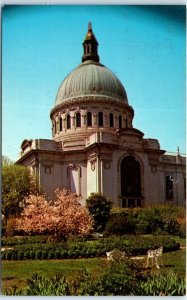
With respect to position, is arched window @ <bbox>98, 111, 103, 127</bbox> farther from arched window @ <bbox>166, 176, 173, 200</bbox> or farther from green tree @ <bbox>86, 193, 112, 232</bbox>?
green tree @ <bbox>86, 193, 112, 232</bbox>

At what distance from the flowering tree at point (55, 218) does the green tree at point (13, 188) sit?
302 mm

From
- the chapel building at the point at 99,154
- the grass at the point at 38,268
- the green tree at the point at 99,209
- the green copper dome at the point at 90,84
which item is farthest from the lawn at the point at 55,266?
the green copper dome at the point at 90,84

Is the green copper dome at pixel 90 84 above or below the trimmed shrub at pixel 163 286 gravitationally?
above

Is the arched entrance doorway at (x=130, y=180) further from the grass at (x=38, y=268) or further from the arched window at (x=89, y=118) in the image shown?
the grass at (x=38, y=268)

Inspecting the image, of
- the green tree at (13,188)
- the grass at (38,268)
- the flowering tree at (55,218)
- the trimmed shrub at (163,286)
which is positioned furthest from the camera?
the flowering tree at (55,218)

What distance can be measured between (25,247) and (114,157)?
903 centimetres

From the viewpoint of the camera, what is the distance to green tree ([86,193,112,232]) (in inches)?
516

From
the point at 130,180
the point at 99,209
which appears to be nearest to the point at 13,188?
the point at 99,209

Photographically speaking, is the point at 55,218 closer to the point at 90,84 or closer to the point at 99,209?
the point at 99,209

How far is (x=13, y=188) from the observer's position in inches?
539

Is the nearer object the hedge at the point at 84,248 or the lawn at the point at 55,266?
the lawn at the point at 55,266

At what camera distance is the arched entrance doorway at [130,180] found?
17.9 meters

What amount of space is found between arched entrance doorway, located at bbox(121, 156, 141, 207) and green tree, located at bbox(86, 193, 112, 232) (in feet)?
9.16

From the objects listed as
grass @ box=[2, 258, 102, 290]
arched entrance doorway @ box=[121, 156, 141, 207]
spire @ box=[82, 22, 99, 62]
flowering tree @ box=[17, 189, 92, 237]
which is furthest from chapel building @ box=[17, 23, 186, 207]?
grass @ box=[2, 258, 102, 290]
